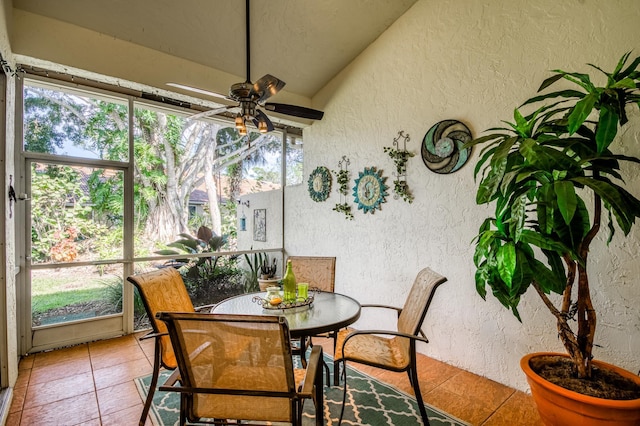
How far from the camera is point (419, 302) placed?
2010 mm

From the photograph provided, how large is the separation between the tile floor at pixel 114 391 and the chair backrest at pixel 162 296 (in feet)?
1.84

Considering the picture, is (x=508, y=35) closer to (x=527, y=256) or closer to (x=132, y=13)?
(x=527, y=256)

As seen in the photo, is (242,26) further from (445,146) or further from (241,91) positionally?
(445,146)

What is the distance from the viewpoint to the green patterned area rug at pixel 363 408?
2.01 meters

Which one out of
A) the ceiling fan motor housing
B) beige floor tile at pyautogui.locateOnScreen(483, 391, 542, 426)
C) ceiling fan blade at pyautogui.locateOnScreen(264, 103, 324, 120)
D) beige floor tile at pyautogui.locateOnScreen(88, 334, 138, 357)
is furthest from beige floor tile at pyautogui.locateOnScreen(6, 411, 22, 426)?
beige floor tile at pyautogui.locateOnScreen(483, 391, 542, 426)

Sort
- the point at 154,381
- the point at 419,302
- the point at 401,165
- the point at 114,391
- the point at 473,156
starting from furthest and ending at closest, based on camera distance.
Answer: the point at 401,165, the point at 473,156, the point at 114,391, the point at 419,302, the point at 154,381

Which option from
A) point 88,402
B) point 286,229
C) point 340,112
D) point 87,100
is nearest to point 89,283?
point 88,402

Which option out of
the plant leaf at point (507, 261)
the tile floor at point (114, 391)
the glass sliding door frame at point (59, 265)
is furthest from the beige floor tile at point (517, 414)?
the glass sliding door frame at point (59, 265)

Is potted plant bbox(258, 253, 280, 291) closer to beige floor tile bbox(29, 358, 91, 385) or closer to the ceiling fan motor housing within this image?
beige floor tile bbox(29, 358, 91, 385)

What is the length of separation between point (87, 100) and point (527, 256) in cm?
419

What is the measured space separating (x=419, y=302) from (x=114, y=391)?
2402 mm

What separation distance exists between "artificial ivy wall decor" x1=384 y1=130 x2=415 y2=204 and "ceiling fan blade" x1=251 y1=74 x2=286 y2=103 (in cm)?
149

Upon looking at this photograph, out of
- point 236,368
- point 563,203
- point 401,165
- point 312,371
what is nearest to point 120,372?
point 236,368

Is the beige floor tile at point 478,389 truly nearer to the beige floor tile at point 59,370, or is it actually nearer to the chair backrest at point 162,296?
the chair backrest at point 162,296
